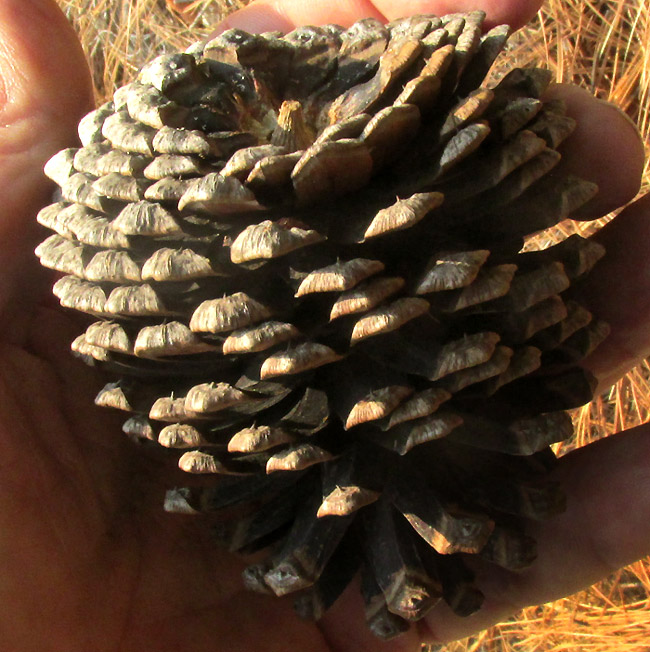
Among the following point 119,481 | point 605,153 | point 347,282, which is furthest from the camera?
point 119,481

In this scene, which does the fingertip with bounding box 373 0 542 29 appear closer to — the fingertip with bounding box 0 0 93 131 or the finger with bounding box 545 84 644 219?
the finger with bounding box 545 84 644 219

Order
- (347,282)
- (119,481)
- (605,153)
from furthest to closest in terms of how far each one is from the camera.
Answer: (119,481) → (605,153) → (347,282)

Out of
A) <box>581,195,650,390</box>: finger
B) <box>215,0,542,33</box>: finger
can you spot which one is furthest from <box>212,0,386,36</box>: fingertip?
<box>581,195,650,390</box>: finger

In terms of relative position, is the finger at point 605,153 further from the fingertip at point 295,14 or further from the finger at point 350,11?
the fingertip at point 295,14

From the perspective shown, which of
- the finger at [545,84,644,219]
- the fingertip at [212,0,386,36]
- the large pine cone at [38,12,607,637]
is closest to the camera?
the large pine cone at [38,12,607,637]

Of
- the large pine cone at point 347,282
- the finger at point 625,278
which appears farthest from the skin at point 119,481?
the large pine cone at point 347,282

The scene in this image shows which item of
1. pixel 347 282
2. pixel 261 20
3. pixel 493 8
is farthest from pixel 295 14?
pixel 347 282

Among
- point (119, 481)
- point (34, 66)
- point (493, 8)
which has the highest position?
point (34, 66)

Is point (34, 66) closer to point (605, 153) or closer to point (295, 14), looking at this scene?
point (295, 14)
